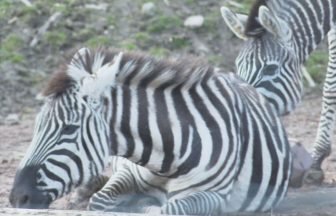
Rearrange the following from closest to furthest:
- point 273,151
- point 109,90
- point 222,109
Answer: point 109,90
point 222,109
point 273,151

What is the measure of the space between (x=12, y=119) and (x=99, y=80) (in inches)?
240

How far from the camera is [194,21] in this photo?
15.4 m

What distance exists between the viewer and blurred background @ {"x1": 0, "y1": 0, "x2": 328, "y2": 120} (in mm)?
14383

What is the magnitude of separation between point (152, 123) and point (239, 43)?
809cm

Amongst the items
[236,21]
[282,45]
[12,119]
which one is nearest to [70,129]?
[282,45]

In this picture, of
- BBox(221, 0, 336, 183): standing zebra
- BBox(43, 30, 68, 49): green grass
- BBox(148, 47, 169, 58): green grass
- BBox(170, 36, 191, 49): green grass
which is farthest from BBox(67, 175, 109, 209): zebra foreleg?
BBox(170, 36, 191, 49): green grass

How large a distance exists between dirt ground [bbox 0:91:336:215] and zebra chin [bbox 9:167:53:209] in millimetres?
1574

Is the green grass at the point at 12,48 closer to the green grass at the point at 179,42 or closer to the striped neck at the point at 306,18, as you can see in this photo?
the green grass at the point at 179,42

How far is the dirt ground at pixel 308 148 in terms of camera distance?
27.5 feet

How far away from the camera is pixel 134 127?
7148 millimetres

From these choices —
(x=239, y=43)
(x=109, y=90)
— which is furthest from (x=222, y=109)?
(x=239, y=43)

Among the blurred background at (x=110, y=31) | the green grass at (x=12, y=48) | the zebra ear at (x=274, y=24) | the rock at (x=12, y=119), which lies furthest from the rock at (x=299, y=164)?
the green grass at (x=12, y=48)

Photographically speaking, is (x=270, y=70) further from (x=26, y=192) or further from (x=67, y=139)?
(x=26, y=192)

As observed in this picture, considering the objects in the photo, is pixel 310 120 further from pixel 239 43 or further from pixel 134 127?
pixel 134 127
